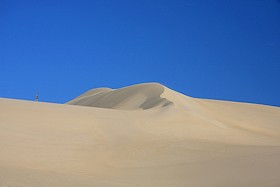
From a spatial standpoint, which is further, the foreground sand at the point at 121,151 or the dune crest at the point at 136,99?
the dune crest at the point at 136,99

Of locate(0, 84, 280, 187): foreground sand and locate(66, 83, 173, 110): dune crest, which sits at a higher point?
locate(66, 83, 173, 110): dune crest

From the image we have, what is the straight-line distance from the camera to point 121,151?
810cm

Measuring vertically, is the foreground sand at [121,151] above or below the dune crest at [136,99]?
below

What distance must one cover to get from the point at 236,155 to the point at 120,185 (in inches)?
123

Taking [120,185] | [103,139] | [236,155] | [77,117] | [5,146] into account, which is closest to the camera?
[120,185]

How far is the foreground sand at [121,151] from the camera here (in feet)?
17.3

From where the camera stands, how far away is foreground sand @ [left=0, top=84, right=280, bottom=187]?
17.3 ft

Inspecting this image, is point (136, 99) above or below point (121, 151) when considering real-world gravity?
above

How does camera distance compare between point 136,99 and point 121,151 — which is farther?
point 136,99

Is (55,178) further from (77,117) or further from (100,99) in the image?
(100,99)

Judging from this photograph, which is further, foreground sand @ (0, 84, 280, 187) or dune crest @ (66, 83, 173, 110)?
dune crest @ (66, 83, 173, 110)

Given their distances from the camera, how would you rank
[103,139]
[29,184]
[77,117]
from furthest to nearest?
→ [77,117] → [103,139] → [29,184]

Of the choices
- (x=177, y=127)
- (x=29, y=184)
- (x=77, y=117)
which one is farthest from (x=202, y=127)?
(x=29, y=184)

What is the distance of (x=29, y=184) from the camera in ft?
14.9
